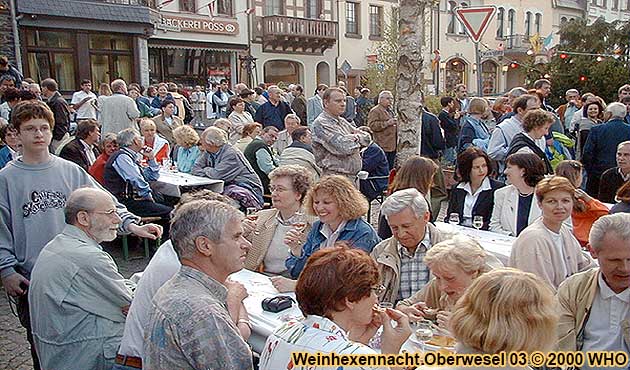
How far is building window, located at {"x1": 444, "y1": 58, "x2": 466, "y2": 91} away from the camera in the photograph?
1293 inches

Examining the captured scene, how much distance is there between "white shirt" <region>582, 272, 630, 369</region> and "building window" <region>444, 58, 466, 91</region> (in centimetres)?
3094

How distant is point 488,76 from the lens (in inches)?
1444

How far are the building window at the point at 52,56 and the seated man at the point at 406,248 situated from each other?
17.3 m

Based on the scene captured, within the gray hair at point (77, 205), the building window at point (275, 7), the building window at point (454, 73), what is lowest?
the gray hair at point (77, 205)

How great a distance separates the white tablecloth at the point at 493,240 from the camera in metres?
4.18

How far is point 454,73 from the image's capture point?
110 feet

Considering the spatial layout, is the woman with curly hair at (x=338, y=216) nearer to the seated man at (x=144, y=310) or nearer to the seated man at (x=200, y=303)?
the seated man at (x=144, y=310)

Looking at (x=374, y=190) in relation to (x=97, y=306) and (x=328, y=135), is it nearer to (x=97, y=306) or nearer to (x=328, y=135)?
(x=328, y=135)

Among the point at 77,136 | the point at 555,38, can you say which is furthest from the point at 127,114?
the point at 555,38

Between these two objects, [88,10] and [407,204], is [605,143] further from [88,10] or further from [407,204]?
[88,10]

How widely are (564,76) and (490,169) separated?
1482cm

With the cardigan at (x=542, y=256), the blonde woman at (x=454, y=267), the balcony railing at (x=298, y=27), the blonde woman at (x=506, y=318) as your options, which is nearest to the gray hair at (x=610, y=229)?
the blonde woman at (x=454, y=267)

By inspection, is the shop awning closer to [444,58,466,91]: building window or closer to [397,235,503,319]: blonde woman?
[444,58,466,91]: building window

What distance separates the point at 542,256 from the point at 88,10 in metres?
17.4
